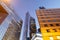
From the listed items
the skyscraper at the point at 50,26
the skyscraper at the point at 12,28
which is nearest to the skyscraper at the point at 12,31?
the skyscraper at the point at 12,28

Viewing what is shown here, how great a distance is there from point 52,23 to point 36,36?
6980 millimetres

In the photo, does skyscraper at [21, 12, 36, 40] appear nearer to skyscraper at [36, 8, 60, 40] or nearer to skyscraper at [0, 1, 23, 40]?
skyscraper at [0, 1, 23, 40]

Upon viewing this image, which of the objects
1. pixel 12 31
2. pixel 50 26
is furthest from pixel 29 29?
pixel 50 26

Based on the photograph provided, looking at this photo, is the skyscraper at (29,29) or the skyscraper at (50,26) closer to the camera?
the skyscraper at (50,26)

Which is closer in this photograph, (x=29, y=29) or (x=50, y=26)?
(x=50, y=26)

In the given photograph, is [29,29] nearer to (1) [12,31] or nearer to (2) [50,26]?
(1) [12,31]

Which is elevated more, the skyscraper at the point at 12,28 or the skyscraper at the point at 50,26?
the skyscraper at the point at 12,28

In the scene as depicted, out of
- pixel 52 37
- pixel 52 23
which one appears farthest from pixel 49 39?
pixel 52 23

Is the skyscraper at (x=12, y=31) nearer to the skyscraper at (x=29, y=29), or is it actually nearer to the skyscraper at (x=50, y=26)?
the skyscraper at (x=29, y=29)

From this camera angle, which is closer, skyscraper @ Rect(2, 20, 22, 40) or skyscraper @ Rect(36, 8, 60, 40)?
skyscraper @ Rect(36, 8, 60, 40)

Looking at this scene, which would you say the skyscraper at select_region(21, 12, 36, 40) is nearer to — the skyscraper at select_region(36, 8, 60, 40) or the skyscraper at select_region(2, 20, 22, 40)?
the skyscraper at select_region(2, 20, 22, 40)

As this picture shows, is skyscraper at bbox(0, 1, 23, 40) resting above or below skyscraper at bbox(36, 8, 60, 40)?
above

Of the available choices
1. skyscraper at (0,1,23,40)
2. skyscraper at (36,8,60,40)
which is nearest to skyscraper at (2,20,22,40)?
skyscraper at (0,1,23,40)

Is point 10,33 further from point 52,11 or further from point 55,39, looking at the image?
point 55,39
